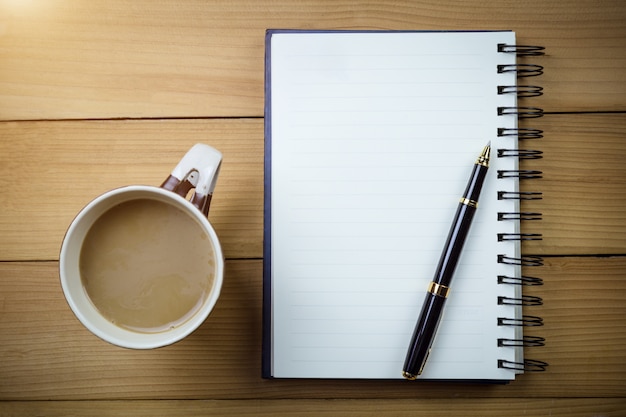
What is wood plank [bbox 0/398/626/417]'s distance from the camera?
55cm

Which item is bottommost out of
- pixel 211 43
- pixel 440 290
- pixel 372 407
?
pixel 372 407

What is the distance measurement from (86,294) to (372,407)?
0.29 metres

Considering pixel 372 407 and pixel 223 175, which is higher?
pixel 223 175

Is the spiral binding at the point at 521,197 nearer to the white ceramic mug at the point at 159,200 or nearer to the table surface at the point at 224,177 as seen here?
the table surface at the point at 224,177

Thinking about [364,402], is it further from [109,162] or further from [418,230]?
[109,162]

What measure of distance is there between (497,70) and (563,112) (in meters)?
0.08

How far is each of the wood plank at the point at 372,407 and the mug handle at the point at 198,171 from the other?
0.22 metres

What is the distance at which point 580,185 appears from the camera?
56 cm

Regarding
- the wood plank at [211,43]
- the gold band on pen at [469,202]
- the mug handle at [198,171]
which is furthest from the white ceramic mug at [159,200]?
the gold band on pen at [469,202]

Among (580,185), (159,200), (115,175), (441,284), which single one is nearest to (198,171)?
(159,200)

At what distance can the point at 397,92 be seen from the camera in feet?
1.79

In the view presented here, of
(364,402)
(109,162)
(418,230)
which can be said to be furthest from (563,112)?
(109,162)

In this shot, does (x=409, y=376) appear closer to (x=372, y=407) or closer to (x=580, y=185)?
(x=372, y=407)

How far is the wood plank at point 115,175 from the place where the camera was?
55cm
